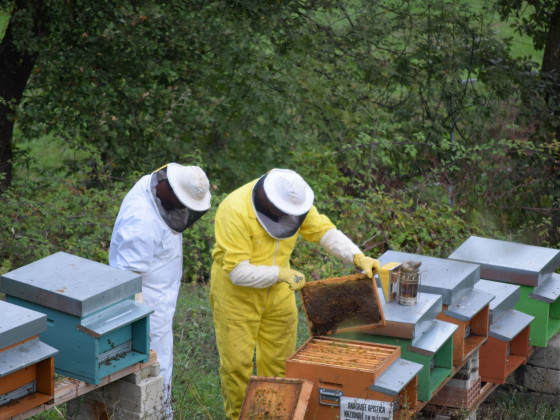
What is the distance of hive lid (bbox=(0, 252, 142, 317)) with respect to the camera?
2.96m

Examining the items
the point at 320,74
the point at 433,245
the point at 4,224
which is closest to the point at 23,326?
the point at 4,224

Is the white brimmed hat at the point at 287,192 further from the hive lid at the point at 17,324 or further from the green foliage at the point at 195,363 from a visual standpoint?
the hive lid at the point at 17,324

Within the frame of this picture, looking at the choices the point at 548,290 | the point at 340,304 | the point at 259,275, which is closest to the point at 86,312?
the point at 259,275

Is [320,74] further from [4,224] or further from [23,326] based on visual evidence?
[23,326]

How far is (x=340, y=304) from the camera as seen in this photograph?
3686 mm

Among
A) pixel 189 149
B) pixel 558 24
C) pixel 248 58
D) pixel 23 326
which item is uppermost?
pixel 558 24

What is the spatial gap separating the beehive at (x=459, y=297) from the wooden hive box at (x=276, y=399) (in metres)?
1.05

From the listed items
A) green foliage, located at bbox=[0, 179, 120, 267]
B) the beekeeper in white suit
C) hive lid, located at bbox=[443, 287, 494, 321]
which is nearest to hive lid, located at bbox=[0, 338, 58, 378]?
→ the beekeeper in white suit

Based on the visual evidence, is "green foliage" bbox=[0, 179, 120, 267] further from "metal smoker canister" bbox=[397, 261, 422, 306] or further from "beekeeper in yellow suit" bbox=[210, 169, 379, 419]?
"metal smoker canister" bbox=[397, 261, 422, 306]

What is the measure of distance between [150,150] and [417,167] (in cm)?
347

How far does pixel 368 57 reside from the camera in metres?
9.27

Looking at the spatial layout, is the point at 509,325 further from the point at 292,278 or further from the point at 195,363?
the point at 195,363

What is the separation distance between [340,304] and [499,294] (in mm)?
1219

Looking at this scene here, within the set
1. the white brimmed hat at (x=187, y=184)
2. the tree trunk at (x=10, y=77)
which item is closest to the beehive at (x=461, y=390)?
the white brimmed hat at (x=187, y=184)
